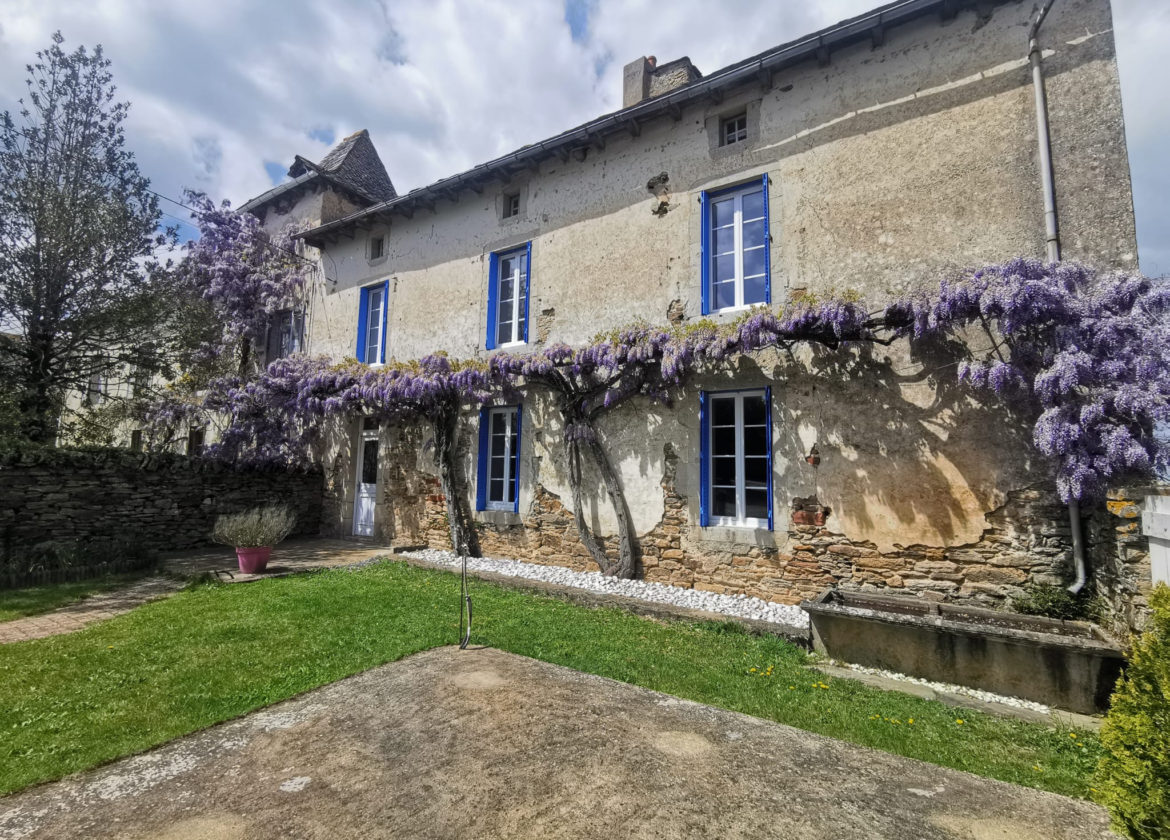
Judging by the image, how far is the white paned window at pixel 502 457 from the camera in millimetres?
9141

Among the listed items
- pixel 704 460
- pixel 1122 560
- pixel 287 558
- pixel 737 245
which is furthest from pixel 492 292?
pixel 1122 560

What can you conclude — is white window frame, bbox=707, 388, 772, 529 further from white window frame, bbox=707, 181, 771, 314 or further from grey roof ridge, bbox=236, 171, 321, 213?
grey roof ridge, bbox=236, 171, 321, 213

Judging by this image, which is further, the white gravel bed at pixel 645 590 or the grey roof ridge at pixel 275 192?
the grey roof ridge at pixel 275 192

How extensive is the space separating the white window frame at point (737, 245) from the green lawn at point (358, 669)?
4.01 m

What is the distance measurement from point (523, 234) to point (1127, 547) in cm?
832

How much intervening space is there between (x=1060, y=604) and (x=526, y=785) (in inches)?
205

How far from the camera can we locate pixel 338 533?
11359 mm

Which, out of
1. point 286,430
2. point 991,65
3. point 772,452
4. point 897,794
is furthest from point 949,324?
point 286,430

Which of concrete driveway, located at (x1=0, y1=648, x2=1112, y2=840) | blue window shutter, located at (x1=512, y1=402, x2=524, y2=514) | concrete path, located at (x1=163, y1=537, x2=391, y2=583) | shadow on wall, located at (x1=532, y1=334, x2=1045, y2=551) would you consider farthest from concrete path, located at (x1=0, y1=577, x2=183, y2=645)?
shadow on wall, located at (x1=532, y1=334, x2=1045, y2=551)

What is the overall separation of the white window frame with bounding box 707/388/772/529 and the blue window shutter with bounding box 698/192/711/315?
117 centimetres

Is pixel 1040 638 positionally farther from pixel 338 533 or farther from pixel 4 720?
pixel 338 533

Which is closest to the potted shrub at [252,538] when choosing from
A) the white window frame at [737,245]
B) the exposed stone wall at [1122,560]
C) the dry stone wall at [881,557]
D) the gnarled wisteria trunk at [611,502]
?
the dry stone wall at [881,557]

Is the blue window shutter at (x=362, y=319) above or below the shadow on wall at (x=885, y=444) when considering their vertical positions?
above

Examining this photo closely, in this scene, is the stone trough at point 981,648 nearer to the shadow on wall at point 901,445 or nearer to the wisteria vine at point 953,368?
the shadow on wall at point 901,445
